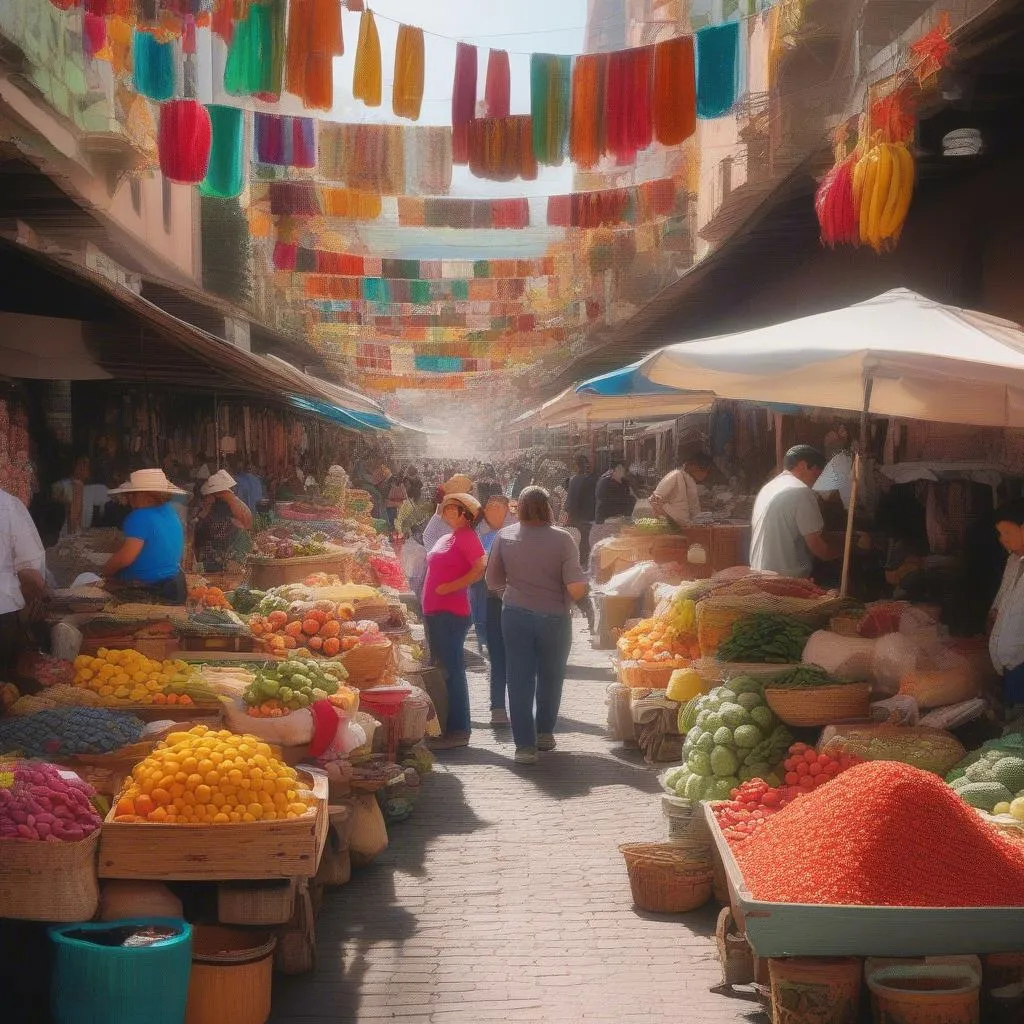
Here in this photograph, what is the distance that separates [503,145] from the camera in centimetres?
1323

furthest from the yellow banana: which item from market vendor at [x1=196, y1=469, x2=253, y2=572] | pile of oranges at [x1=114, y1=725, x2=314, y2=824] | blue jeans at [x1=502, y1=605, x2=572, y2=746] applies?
market vendor at [x1=196, y1=469, x2=253, y2=572]

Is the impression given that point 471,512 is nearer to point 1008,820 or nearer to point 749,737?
point 749,737

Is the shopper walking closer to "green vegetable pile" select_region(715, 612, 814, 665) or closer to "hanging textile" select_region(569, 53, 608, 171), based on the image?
"green vegetable pile" select_region(715, 612, 814, 665)

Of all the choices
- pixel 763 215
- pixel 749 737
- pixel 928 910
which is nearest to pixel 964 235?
pixel 763 215

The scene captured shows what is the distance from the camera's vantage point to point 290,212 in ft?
66.2

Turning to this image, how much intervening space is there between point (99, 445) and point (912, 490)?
29.6 feet

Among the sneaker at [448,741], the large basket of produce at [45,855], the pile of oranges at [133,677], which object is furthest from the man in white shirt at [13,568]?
the sneaker at [448,741]

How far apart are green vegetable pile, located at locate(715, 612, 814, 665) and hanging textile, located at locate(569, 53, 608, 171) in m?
6.85

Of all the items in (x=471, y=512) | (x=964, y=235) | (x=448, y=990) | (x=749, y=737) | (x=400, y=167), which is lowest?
(x=448, y=990)

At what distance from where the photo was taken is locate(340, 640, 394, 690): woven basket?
292 inches

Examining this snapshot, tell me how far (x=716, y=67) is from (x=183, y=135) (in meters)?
5.55

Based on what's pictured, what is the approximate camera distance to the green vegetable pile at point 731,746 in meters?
5.87

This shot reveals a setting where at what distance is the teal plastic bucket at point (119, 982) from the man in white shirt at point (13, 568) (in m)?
2.75

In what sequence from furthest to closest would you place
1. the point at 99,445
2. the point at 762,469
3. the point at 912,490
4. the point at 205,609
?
the point at 762,469 < the point at 99,445 < the point at 912,490 < the point at 205,609
